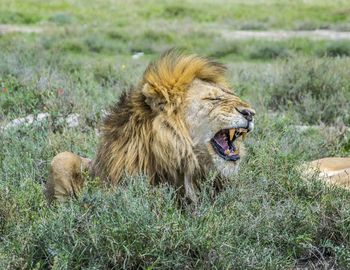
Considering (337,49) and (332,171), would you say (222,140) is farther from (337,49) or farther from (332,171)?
(337,49)

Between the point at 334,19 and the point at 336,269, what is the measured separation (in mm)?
25068

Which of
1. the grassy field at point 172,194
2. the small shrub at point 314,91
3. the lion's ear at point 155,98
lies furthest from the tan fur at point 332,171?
the small shrub at point 314,91

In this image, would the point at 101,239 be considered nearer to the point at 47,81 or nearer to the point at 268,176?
the point at 268,176

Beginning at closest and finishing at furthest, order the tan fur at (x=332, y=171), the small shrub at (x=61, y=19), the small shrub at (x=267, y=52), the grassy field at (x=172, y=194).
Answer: the grassy field at (x=172, y=194)
the tan fur at (x=332, y=171)
the small shrub at (x=267, y=52)
the small shrub at (x=61, y=19)

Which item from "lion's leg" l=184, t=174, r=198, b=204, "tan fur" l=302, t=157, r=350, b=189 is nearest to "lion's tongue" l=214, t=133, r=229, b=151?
"lion's leg" l=184, t=174, r=198, b=204

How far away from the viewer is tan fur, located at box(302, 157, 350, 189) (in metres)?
5.64

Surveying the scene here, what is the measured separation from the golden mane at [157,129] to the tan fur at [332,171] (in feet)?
3.49

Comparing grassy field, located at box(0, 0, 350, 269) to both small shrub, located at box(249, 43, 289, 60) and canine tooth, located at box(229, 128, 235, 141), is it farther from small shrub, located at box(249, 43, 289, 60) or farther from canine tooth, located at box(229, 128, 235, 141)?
small shrub, located at box(249, 43, 289, 60)

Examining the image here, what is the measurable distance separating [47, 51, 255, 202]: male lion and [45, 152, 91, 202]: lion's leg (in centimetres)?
6

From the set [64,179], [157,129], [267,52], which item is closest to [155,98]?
[157,129]

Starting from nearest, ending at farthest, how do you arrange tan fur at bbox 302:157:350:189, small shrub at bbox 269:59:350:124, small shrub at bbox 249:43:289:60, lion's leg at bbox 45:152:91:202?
lion's leg at bbox 45:152:91:202 < tan fur at bbox 302:157:350:189 < small shrub at bbox 269:59:350:124 < small shrub at bbox 249:43:289:60

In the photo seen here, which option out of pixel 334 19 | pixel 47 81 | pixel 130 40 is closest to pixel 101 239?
pixel 47 81

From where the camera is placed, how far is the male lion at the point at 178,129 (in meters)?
4.96

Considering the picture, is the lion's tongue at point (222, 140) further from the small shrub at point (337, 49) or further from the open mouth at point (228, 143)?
the small shrub at point (337, 49)
